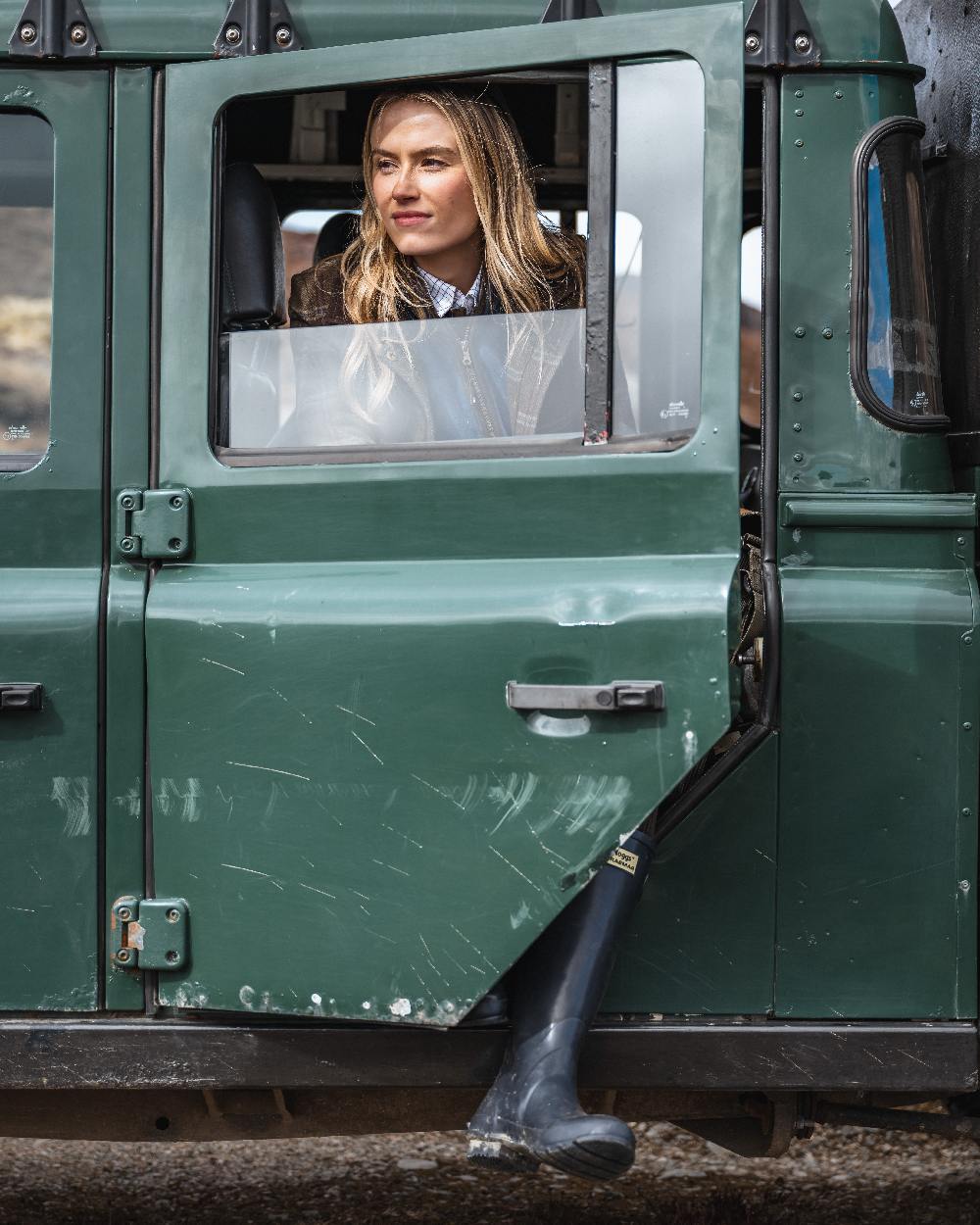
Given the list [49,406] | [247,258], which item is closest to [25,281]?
[49,406]

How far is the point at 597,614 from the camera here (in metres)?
2.04

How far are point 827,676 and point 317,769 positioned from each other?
0.86 metres

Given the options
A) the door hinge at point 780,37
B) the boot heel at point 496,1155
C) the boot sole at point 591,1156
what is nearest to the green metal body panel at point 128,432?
the boot heel at point 496,1155

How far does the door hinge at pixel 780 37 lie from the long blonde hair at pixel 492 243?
43 centimetres

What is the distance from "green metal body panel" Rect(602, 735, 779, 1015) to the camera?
2236 mm

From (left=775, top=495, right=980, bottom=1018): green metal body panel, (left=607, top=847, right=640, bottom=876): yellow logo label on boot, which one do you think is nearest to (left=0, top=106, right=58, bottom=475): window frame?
(left=607, top=847, right=640, bottom=876): yellow logo label on boot

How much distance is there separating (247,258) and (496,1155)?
1532 mm

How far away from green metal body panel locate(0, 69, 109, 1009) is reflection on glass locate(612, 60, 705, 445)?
87 cm

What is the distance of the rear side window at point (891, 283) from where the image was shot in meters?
2.24

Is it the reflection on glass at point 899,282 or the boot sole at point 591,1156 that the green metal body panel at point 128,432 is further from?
the reflection on glass at point 899,282

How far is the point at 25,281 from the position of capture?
226cm

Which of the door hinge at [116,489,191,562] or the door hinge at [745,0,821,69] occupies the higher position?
the door hinge at [745,0,821,69]

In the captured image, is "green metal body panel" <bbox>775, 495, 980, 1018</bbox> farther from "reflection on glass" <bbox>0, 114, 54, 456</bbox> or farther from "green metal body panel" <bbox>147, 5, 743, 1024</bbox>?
"reflection on glass" <bbox>0, 114, 54, 456</bbox>

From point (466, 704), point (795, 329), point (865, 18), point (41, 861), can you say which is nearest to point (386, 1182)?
point (41, 861)
